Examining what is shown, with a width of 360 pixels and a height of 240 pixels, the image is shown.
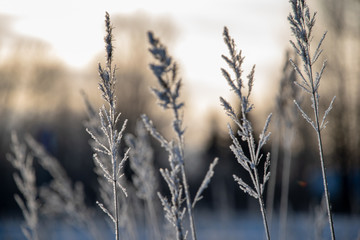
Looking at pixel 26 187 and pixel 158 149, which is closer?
pixel 26 187

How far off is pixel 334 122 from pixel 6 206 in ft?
Result: 50.8

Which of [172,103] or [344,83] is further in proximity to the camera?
[344,83]

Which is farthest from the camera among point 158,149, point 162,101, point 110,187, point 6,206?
point 158,149

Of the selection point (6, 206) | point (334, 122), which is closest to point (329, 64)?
point (334, 122)

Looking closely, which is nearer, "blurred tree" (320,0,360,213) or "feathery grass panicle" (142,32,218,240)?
"feathery grass panicle" (142,32,218,240)

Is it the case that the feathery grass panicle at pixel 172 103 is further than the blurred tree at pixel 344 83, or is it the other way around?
the blurred tree at pixel 344 83

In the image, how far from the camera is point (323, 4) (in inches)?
609

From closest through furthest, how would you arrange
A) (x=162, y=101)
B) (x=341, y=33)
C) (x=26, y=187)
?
(x=162, y=101) < (x=26, y=187) < (x=341, y=33)

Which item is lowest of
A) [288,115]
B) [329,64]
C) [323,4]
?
[288,115]

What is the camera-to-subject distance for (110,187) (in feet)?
10.2

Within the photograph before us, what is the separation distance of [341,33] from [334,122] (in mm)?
3754

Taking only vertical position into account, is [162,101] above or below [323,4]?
below

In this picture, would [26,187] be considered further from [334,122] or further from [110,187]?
[334,122]

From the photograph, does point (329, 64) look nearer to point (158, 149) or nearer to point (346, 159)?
point (346, 159)
